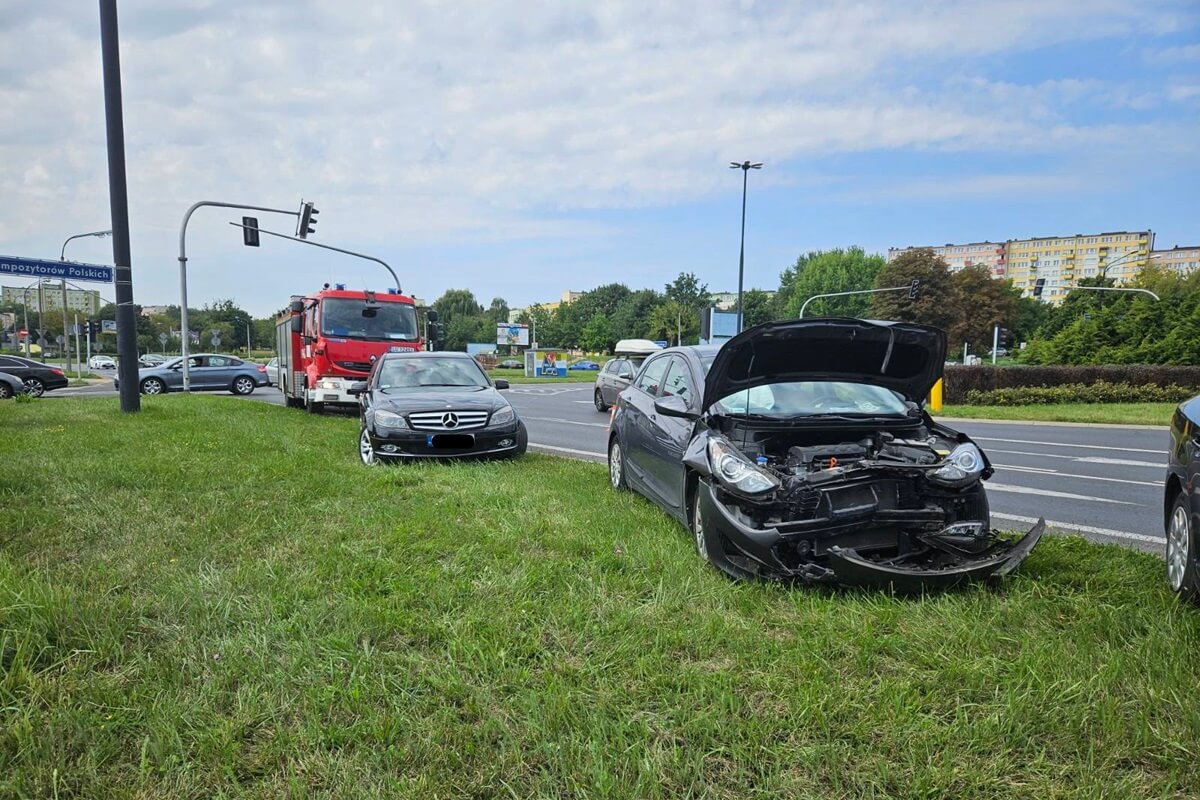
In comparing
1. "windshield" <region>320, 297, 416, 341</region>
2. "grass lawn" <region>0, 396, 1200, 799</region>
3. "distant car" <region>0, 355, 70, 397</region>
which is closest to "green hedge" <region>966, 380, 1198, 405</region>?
"windshield" <region>320, 297, 416, 341</region>

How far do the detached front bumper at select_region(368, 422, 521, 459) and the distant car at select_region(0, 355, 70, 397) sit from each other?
2095cm

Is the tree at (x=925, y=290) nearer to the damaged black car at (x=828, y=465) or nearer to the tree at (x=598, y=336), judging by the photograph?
the tree at (x=598, y=336)

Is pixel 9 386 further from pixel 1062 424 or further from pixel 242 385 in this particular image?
pixel 1062 424

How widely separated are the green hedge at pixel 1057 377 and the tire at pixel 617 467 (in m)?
17.0

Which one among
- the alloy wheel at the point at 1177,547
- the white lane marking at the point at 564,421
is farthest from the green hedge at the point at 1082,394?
the alloy wheel at the point at 1177,547

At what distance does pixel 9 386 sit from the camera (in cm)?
2116

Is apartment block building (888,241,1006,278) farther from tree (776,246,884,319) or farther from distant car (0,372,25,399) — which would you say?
distant car (0,372,25,399)

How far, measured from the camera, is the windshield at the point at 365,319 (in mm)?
14562

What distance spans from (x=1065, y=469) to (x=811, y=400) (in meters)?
6.61

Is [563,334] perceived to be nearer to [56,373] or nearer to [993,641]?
[56,373]

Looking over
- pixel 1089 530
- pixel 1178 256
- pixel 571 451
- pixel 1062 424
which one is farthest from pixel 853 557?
pixel 1178 256

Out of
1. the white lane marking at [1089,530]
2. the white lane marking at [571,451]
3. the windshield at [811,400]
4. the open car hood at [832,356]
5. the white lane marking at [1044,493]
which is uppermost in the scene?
the open car hood at [832,356]

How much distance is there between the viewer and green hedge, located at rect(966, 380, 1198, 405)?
2114 centimetres

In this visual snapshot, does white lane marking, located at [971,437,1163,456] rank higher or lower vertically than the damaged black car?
lower
